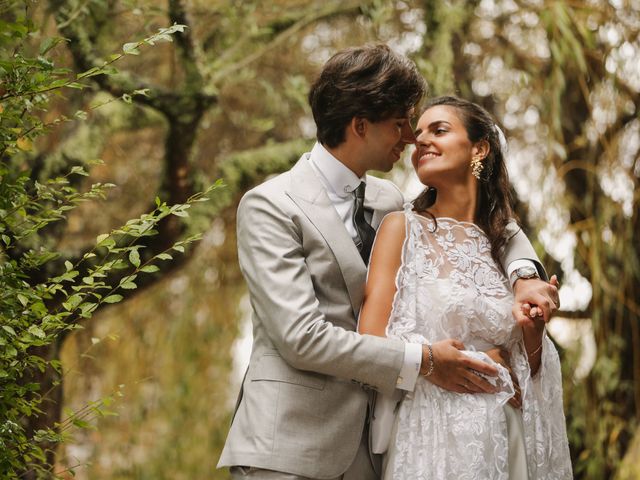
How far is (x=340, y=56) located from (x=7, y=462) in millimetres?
1270

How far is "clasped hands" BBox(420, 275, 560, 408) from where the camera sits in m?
2.12

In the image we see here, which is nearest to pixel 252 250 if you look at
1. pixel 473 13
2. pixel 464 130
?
pixel 464 130

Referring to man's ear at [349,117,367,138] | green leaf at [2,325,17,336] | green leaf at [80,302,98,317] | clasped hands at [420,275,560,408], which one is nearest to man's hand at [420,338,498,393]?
clasped hands at [420,275,560,408]

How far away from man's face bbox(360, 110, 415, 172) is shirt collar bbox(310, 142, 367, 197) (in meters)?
0.06

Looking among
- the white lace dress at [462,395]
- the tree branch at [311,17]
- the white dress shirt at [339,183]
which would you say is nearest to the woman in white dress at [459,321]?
the white lace dress at [462,395]

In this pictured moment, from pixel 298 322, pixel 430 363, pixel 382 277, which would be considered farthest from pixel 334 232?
pixel 430 363

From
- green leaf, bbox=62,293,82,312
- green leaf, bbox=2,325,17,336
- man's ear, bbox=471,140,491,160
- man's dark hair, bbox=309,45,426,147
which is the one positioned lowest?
man's ear, bbox=471,140,491,160

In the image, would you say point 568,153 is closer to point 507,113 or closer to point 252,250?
point 507,113

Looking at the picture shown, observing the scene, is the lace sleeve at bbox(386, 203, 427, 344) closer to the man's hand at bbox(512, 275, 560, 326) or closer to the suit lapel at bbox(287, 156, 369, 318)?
the suit lapel at bbox(287, 156, 369, 318)

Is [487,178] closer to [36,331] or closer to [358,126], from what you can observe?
[358,126]

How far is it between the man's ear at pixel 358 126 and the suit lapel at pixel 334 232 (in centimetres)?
19

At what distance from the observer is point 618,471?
3799 millimetres

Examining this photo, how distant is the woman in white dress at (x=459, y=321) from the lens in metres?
2.16

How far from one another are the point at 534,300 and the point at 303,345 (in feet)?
1.84
